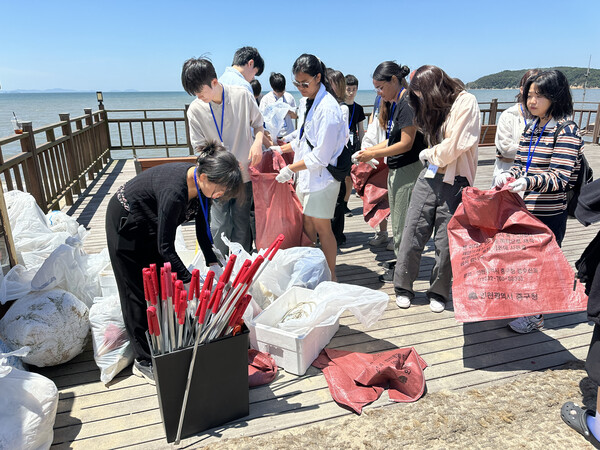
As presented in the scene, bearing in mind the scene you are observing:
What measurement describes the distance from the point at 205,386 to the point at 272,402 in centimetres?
42

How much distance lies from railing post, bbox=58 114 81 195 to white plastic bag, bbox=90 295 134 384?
14.0 feet

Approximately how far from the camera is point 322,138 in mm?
2543

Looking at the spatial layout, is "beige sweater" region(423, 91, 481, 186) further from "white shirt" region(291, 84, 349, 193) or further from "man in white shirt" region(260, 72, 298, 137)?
"man in white shirt" region(260, 72, 298, 137)

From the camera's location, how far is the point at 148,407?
1.92 meters

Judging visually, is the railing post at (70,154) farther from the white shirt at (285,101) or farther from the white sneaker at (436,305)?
the white sneaker at (436,305)

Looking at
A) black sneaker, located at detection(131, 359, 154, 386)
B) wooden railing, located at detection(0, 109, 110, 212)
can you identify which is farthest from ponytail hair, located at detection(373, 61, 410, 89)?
wooden railing, located at detection(0, 109, 110, 212)

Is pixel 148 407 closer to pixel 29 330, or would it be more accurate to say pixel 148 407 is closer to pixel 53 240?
pixel 29 330

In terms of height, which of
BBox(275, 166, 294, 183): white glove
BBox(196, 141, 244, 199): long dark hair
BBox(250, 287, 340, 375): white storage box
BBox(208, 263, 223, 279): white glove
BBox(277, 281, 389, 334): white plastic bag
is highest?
BBox(196, 141, 244, 199): long dark hair

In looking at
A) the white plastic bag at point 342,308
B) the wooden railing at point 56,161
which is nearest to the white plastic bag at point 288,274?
the white plastic bag at point 342,308

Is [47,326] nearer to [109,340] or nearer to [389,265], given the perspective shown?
[109,340]

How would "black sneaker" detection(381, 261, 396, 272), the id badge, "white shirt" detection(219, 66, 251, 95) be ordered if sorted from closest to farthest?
the id badge → "white shirt" detection(219, 66, 251, 95) → "black sneaker" detection(381, 261, 396, 272)

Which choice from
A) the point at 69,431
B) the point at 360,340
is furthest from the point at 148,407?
the point at 360,340

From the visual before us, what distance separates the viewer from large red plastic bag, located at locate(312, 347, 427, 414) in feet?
6.37

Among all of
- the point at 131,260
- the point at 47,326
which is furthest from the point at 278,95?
the point at 47,326
